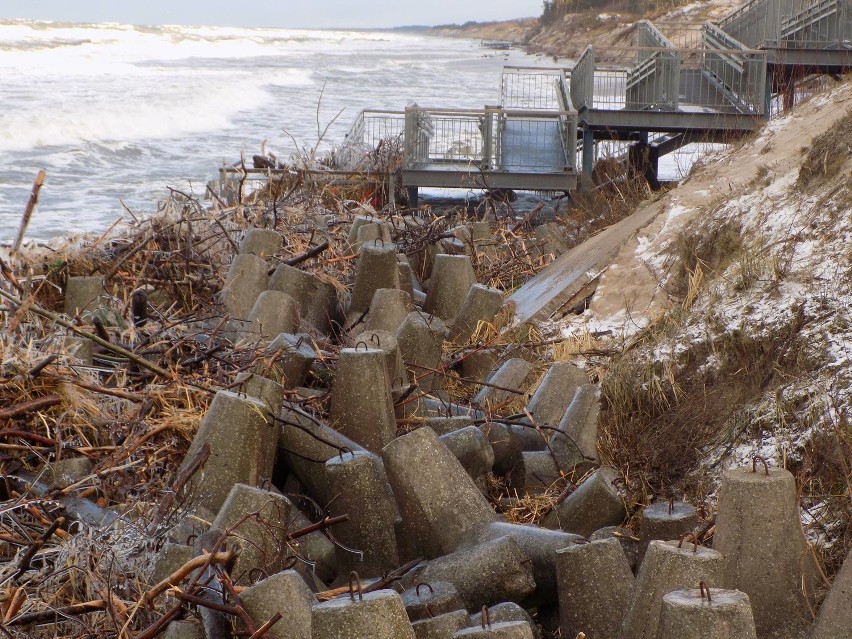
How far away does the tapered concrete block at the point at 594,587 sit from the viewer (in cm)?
307

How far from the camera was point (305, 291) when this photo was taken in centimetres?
616

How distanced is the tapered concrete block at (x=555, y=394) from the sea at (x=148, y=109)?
360 cm

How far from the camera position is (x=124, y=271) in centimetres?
671

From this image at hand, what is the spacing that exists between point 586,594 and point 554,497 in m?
1.34

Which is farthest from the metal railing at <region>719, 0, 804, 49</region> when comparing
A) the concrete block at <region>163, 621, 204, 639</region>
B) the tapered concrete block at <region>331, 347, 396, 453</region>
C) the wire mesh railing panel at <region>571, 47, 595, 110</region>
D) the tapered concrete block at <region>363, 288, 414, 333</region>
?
the concrete block at <region>163, 621, 204, 639</region>

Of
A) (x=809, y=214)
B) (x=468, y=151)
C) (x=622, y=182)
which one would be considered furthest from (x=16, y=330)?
(x=468, y=151)

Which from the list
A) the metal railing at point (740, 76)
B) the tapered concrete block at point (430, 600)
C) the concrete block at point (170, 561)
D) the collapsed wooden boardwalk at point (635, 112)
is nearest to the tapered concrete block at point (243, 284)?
the concrete block at point (170, 561)

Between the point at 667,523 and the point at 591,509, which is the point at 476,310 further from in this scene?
the point at 667,523

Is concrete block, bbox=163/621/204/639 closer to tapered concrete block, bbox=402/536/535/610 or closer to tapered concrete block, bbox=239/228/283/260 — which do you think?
tapered concrete block, bbox=402/536/535/610

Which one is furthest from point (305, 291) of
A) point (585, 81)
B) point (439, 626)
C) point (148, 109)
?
point (148, 109)

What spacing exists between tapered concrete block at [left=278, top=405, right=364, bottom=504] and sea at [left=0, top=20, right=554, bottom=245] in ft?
12.4

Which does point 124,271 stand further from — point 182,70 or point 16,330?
point 182,70

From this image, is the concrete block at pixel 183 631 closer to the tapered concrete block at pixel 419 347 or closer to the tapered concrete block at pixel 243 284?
the tapered concrete block at pixel 419 347

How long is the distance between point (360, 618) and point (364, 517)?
47.7 inches
